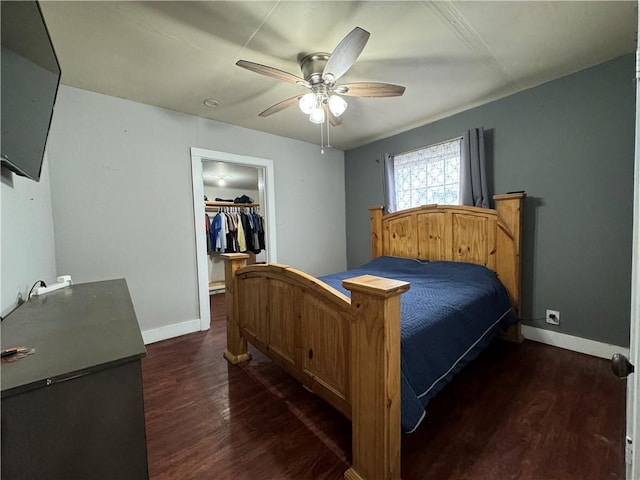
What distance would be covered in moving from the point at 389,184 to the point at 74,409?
335cm

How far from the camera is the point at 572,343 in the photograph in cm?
226

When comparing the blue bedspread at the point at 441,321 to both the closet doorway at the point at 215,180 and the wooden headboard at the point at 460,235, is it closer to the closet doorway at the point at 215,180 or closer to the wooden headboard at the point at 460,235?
the wooden headboard at the point at 460,235

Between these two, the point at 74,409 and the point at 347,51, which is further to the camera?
the point at 347,51

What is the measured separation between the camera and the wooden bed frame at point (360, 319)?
3.48ft

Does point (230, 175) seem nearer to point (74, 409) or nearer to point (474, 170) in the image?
point (474, 170)

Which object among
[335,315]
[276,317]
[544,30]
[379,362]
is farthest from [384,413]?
[544,30]

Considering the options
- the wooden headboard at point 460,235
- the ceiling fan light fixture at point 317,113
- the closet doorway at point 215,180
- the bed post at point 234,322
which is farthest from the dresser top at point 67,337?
the wooden headboard at point 460,235

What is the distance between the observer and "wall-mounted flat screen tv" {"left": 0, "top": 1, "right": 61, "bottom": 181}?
38.7 inches

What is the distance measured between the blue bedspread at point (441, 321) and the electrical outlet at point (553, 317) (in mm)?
354

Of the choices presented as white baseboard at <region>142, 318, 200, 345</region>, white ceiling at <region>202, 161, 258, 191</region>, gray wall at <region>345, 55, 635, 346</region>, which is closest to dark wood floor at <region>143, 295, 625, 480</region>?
gray wall at <region>345, 55, 635, 346</region>

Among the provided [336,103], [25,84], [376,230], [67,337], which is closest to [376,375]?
[67,337]

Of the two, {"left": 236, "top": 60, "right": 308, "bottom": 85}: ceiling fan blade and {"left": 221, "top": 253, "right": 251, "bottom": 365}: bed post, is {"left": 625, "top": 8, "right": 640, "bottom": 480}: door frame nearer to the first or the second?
{"left": 236, "top": 60, "right": 308, "bottom": 85}: ceiling fan blade

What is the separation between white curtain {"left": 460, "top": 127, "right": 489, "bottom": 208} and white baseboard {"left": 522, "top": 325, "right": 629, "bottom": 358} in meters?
1.25

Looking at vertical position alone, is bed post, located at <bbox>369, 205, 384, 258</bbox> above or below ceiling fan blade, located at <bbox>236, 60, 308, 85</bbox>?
below
